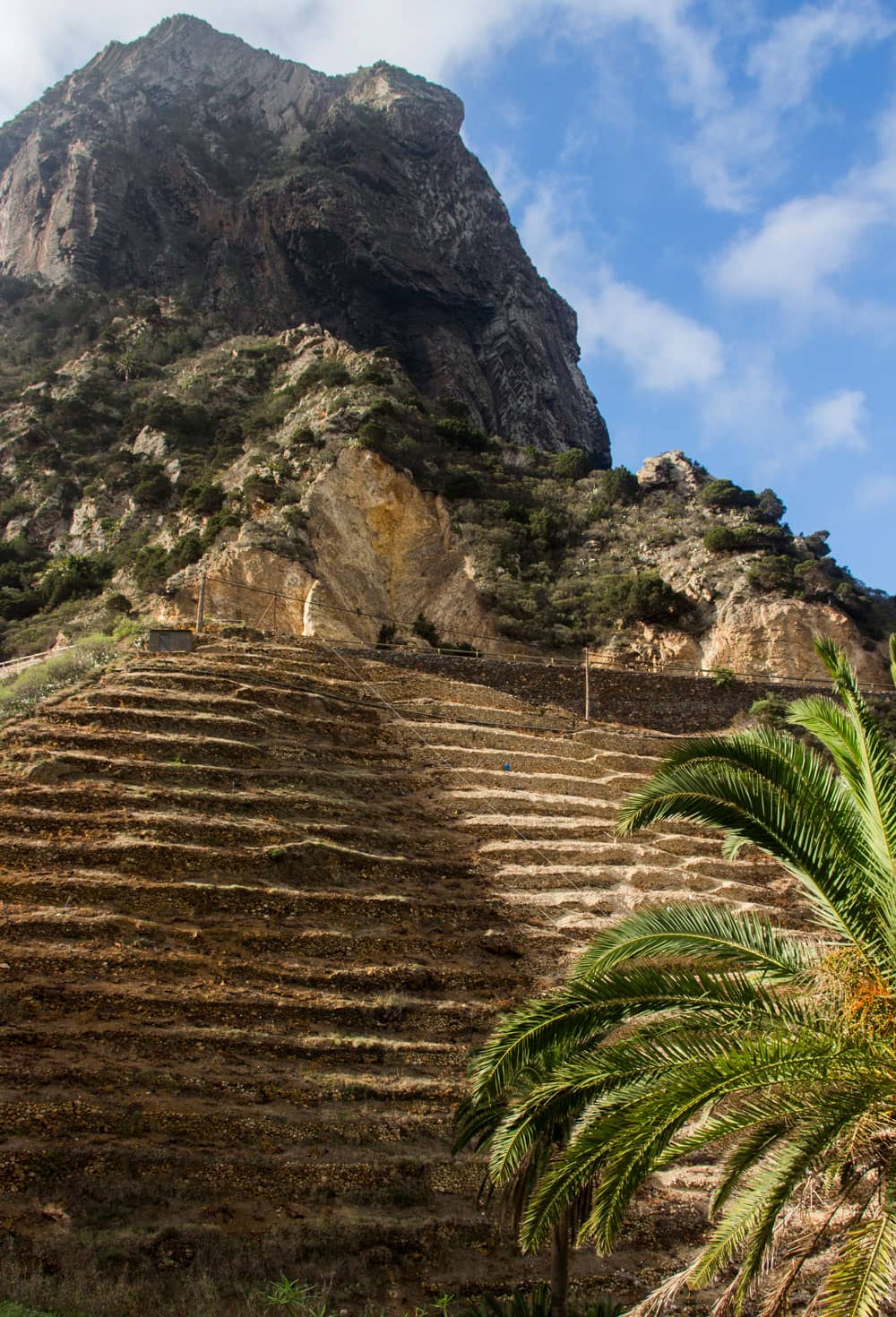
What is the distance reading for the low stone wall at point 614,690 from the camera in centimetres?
2323

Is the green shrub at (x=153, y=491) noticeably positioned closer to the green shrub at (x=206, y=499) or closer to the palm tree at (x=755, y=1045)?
the green shrub at (x=206, y=499)

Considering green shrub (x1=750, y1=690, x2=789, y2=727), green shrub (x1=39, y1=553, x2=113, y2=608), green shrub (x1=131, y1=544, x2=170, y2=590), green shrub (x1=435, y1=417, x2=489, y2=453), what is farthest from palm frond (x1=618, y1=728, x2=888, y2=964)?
green shrub (x1=435, y1=417, x2=489, y2=453)

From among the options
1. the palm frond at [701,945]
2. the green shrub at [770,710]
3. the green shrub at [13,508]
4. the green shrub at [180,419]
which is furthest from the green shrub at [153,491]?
the palm frond at [701,945]

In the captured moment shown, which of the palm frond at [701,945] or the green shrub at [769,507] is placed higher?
the green shrub at [769,507]

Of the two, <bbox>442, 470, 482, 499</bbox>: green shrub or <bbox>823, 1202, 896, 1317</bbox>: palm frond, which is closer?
<bbox>823, 1202, 896, 1317</bbox>: palm frond

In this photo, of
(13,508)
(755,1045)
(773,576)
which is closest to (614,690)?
(773,576)

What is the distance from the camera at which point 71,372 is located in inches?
1906

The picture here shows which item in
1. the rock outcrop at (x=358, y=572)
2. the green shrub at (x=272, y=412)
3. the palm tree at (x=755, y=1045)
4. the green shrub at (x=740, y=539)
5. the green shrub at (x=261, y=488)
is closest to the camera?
the palm tree at (x=755, y=1045)

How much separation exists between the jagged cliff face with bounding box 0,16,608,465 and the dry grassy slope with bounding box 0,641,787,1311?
42785 mm

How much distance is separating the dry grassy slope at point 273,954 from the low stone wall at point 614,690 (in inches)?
129

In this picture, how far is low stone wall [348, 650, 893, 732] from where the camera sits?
23234 mm

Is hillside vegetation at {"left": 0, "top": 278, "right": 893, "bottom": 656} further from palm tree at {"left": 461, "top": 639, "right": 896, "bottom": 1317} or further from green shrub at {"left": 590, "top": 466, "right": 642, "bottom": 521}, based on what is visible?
palm tree at {"left": 461, "top": 639, "right": 896, "bottom": 1317}

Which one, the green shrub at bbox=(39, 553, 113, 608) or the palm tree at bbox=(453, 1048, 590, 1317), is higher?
the green shrub at bbox=(39, 553, 113, 608)

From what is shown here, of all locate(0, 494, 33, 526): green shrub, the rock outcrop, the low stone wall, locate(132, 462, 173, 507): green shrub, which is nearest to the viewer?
the low stone wall
